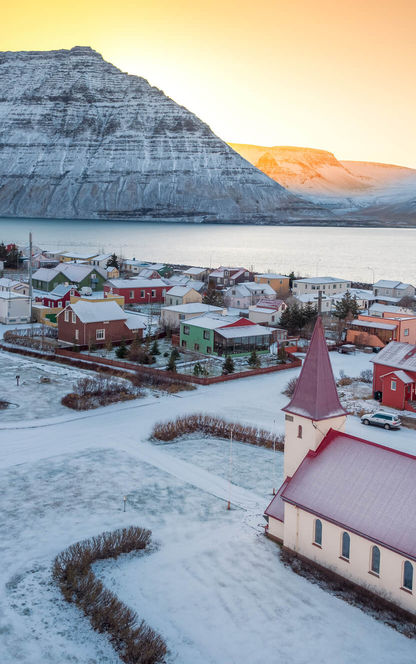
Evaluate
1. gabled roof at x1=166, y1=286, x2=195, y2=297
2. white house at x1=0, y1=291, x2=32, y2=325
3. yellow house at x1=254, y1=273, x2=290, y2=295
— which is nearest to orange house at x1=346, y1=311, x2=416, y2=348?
gabled roof at x1=166, y1=286, x2=195, y2=297

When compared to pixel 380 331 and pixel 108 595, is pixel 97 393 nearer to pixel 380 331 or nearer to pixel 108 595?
pixel 108 595

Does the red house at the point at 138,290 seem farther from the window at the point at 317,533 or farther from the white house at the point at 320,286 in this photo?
the window at the point at 317,533

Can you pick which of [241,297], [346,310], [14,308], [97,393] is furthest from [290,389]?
→ [241,297]

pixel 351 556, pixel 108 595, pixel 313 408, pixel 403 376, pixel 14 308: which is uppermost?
pixel 313 408

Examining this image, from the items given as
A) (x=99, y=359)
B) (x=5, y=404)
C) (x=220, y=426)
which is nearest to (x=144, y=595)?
(x=220, y=426)

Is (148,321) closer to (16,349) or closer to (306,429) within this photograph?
(16,349)
